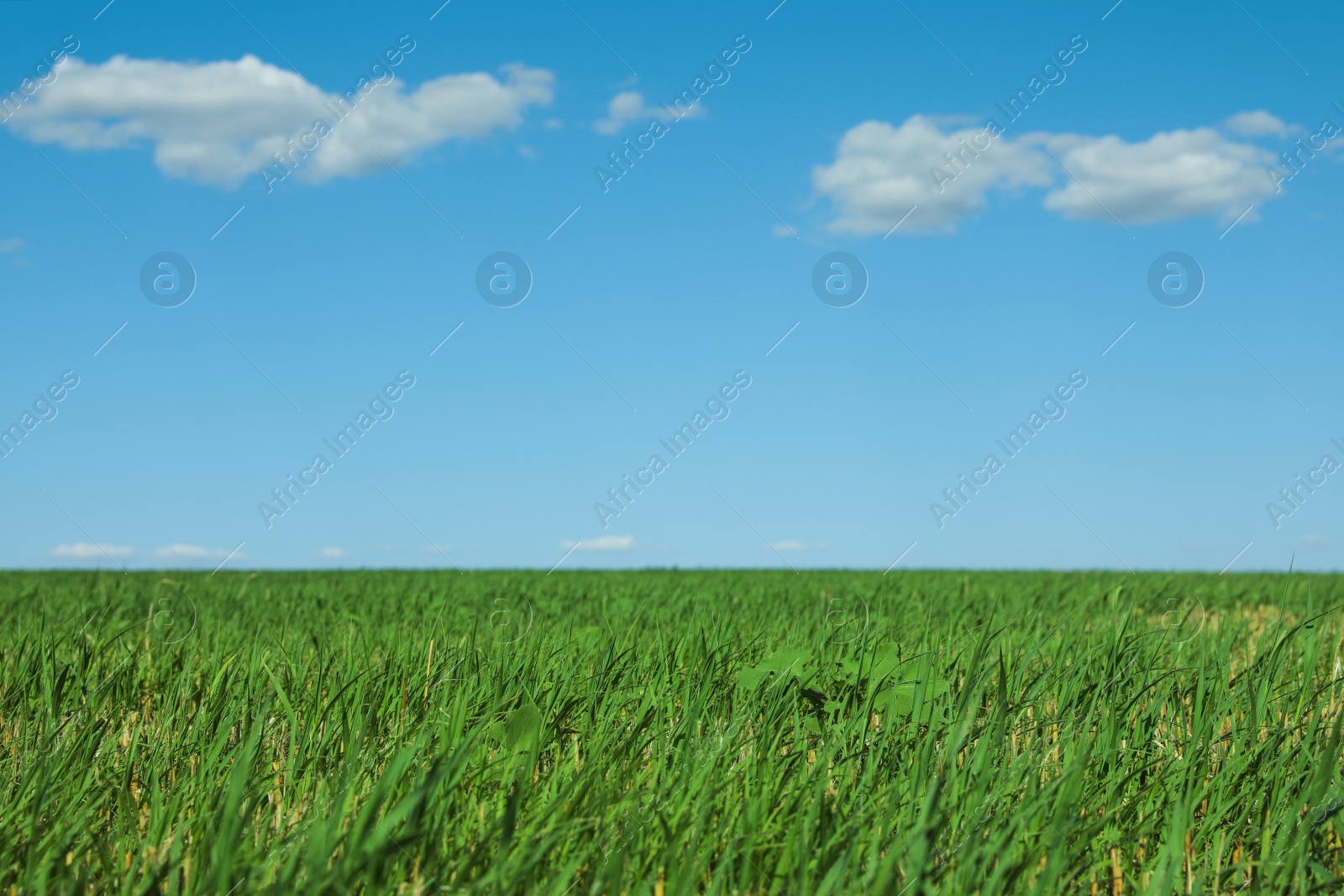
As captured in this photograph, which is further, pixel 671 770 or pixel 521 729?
pixel 521 729

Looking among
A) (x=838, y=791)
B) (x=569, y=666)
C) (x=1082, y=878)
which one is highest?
(x=569, y=666)

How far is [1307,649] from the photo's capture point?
3.46 metres

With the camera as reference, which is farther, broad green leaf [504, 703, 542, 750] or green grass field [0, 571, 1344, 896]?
broad green leaf [504, 703, 542, 750]

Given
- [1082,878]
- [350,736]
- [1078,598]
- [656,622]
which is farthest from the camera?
[1078,598]

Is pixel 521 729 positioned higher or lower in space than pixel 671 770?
higher

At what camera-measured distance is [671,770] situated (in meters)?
2.70

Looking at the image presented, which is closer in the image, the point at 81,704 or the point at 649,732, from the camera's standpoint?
the point at 649,732

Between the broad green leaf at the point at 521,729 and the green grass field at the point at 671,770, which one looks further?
the broad green leaf at the point at 521,729

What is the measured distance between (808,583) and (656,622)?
644 centimetres

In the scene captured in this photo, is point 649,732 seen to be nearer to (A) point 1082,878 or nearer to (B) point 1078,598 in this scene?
(A) point 1082,878

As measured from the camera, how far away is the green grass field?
2.02 meters

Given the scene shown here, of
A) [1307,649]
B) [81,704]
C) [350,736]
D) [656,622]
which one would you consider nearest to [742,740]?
[350,736]

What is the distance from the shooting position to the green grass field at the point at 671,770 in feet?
6.61

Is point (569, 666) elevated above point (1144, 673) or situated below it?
above
